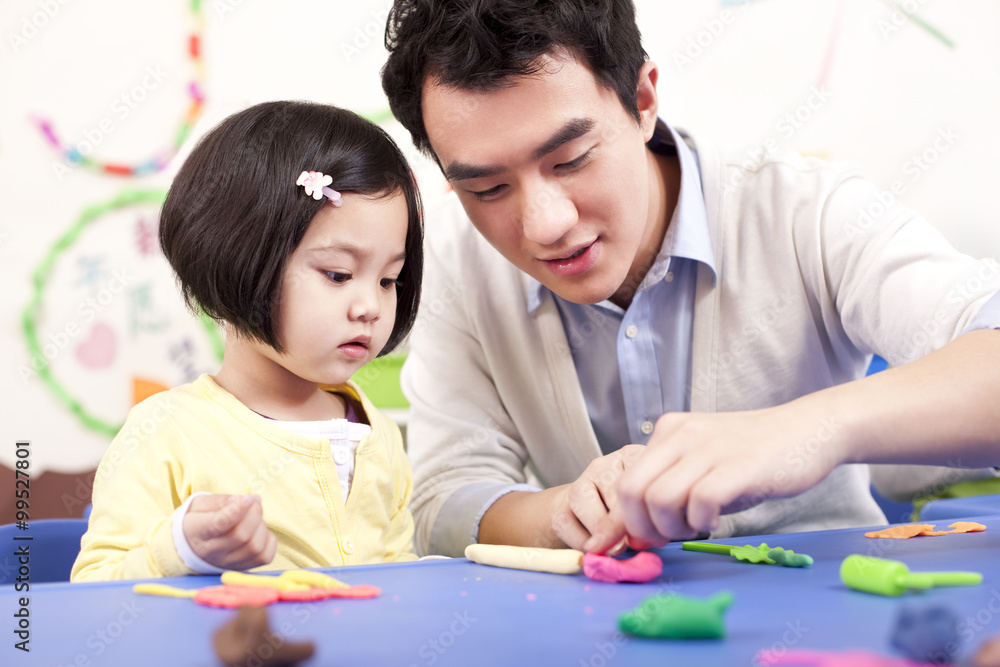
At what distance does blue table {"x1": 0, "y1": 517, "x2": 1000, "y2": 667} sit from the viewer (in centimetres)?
42

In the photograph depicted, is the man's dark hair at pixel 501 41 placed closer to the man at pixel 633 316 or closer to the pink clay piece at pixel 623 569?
the man at pixel 633 316

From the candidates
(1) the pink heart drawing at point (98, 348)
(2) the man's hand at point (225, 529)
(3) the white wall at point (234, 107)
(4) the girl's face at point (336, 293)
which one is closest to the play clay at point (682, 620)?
(2) the man's hand at point (225, 529)

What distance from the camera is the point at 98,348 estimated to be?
1666 mm

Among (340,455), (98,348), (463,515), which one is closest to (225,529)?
(340,455)

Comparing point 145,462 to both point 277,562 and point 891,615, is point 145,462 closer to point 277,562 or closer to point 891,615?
point 277,562

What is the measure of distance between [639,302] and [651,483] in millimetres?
528

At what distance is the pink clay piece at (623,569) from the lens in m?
0.59

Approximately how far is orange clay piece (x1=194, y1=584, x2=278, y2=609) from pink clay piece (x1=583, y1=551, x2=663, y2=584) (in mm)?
241

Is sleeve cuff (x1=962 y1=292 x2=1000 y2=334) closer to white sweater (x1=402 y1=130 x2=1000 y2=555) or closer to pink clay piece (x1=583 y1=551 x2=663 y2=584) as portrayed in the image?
white sweater (x1=402 y1=130 x2=1000 y2=555)

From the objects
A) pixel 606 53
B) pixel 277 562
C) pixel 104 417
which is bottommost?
pixel 104 417

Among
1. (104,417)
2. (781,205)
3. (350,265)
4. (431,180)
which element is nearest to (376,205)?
(350,265)

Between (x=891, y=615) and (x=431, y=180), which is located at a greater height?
(x=431, y=180)

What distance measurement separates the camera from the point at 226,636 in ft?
1.50

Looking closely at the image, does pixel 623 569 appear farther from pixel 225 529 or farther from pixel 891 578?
pixel 225 529
